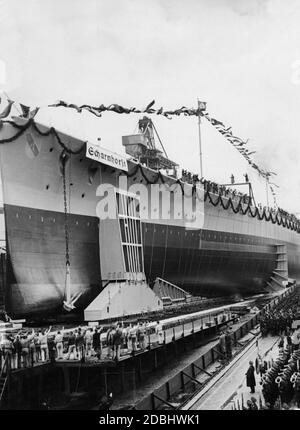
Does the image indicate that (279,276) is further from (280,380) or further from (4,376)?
(4,376)

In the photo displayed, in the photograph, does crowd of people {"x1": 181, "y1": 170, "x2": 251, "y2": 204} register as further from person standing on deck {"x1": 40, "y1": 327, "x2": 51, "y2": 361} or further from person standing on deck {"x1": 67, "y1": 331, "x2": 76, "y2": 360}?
person standing on deck {"x1": 40, "y1": 327, "x2": 51, "y2": 361}

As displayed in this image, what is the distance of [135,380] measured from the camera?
1543cm

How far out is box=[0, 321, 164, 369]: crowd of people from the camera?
11398mm

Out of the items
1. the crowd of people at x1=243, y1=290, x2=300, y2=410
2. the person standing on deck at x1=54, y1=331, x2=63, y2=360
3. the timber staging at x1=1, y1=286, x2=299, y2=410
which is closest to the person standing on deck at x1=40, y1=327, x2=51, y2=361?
the timber staging at x1=1, y1=286, x2=299, y2=410

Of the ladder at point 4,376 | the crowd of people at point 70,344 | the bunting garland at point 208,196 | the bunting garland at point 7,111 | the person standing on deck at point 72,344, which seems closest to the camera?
the ladder at point 4,376

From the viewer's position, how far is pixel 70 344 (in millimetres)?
12570

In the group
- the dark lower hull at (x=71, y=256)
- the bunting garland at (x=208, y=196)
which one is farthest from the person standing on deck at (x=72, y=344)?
the bunting garland at (x=208, y=196)

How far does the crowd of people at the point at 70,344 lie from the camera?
37.4 ft

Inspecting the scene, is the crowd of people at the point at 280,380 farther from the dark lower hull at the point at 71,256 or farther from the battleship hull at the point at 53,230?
the battleship hull at the point at 53,230

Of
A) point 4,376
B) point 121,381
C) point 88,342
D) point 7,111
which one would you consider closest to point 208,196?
point 121,381

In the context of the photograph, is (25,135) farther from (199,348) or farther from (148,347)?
(199,348)

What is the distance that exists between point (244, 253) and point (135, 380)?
789 inches

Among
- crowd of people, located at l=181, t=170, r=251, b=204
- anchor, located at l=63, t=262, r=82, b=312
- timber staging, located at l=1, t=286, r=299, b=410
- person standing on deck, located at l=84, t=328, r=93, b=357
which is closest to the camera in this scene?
timber staging, located at l=1, t=286, r=299, b=410

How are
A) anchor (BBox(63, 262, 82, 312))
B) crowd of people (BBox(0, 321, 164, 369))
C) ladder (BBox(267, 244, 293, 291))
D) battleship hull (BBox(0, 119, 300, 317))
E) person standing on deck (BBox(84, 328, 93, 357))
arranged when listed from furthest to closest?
ladder (BBox(267, 244, 293, 291)), anchor (BBox(63, 262, 82, 312)), battleship hull (BBox(0, 119, 300, 317)), person standing on deck (BBox(84, 328, 93, 357)), crowd of people (BBox(0, 321, 164, 369))
